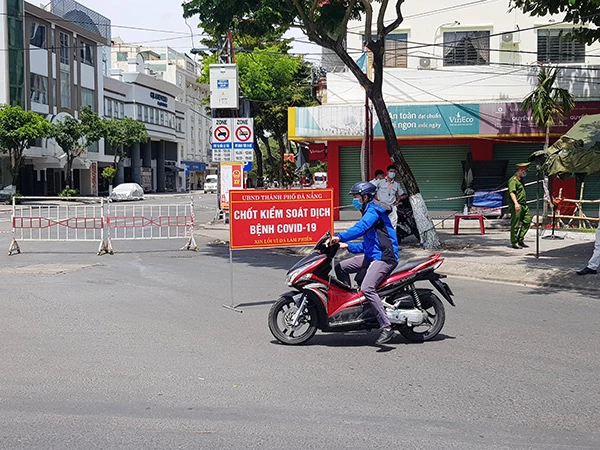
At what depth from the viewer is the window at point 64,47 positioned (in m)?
62.2

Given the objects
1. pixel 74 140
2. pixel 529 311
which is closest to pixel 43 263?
pixel 529 311

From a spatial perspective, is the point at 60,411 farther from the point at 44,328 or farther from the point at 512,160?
the point at 512,160

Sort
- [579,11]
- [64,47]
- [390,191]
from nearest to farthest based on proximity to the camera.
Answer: [579,11]
[390,191]
[64,47]

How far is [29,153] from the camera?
56.0 m

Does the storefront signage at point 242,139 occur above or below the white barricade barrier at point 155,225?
above

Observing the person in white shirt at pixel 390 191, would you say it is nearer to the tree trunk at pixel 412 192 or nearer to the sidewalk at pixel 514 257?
the tree trunk at pixel 412 192

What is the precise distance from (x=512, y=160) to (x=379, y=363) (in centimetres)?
1947

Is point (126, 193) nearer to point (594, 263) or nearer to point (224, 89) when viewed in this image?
point (224, 89)

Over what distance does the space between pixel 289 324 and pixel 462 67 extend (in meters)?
19.3

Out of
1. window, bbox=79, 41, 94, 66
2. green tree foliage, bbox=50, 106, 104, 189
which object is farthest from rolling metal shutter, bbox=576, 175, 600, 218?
window, bbox=79, 41, 94, 66

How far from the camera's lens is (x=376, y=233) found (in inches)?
303

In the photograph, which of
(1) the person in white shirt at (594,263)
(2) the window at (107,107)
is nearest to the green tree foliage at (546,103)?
(1) the person in white shirt at (594,263)

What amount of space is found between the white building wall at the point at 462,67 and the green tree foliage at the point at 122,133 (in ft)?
134

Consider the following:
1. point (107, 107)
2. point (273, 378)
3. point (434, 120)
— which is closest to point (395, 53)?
point (434, 120)
